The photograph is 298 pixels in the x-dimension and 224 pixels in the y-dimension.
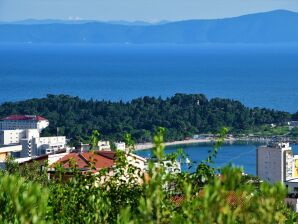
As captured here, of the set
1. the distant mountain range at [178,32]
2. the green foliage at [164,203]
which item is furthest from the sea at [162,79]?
the distant mountain range at [178,32]

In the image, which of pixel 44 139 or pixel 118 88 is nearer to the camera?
pixel 44 139

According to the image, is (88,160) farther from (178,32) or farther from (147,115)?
(178,32)

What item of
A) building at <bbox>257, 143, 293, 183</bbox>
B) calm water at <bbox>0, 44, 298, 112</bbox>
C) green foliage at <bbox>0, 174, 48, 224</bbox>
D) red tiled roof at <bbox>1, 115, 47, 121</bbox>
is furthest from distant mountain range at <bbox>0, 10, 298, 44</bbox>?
green foliage at <bbox>0, 174, 48, 224</bbox>

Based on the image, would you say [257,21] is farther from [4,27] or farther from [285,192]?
[285,192]

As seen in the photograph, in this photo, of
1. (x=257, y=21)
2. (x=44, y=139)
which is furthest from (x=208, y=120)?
(x=257, y=21)

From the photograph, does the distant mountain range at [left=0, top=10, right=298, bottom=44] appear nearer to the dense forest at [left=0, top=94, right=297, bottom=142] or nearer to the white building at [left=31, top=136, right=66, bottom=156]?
the dense forest at [left=0, top=94, right=297, bottom=142]

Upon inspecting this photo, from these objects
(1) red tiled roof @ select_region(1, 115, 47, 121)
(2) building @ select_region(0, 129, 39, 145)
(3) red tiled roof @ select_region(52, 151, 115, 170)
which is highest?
(1) red tiled roof @ select_region(1, 115, 47, 121)

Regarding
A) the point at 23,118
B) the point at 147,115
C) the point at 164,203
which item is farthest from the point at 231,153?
the point at 164,203
